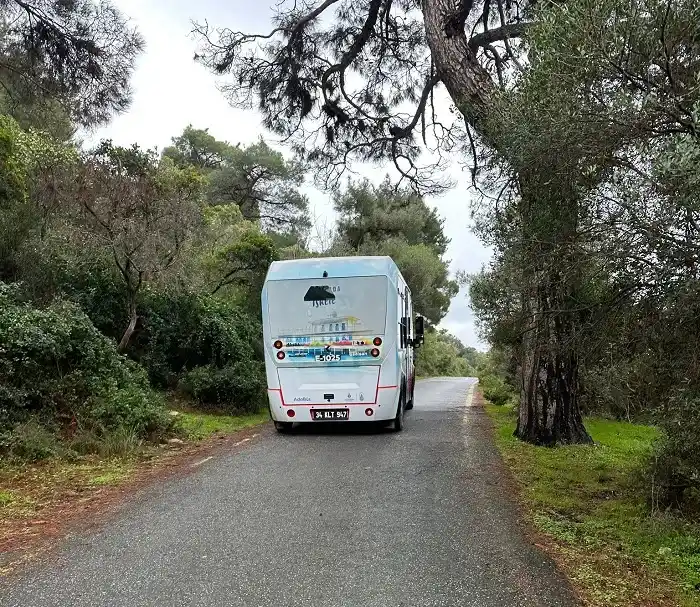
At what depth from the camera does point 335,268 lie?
1140 cm

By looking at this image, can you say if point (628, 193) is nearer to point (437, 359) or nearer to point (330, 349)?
point (330, 349)

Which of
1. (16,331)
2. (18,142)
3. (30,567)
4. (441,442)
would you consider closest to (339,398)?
(441,442)

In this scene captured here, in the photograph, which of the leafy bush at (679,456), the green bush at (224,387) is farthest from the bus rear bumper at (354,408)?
the leafy bush at (679,456)

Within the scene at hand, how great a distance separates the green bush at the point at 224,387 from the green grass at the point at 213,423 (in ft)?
1.19

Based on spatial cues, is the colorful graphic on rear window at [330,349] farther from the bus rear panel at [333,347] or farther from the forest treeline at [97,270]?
the forest treeline at [97,270]

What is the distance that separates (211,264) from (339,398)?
9.08m

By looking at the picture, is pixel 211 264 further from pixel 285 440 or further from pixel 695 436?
pixel 695 436

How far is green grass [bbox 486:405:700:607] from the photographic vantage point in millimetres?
4330

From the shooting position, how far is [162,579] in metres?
4.35

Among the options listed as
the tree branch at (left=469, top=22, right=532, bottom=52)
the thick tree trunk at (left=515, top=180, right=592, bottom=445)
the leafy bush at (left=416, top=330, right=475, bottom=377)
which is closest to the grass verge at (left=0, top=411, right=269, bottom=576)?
the thick tree trunk at (left=515, top=180, right=592, bottom=445)

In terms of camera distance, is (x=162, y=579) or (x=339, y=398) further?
(x=339, y=398)

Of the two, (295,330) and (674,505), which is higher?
(295,330)

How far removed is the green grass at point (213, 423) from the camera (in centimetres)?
1129

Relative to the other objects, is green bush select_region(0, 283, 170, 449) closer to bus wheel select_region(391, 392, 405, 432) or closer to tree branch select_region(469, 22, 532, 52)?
bus wheel select_region(391, 392, 405, 432)
